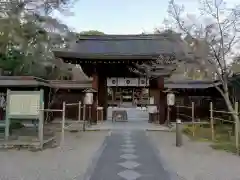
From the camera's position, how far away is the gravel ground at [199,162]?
17.9ft

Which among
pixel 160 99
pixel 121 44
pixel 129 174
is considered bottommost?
pixel 129 174

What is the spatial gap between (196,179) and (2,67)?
1553cm

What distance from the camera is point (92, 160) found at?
668cm

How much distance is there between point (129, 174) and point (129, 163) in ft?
2.99

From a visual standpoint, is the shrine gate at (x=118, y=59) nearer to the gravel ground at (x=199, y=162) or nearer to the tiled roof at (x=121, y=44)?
the tiled roof at (x=121, y=44)

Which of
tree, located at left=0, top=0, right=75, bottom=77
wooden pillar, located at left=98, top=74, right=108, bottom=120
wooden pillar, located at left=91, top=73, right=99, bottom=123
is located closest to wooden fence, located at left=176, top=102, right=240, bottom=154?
wooden pillar, located at left=98, top=74, right=108, bottom=120

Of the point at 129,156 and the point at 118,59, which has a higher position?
the point at 118,59

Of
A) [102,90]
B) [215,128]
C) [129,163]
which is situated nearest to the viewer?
[129,163]

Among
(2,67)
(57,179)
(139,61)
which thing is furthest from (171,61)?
(2,67)

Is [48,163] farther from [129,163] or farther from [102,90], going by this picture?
[102,90]

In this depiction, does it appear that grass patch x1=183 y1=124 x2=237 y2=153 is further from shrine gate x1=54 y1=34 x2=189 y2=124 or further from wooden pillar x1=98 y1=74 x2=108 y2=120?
wooden pillar x1=98 y1=74 x2=108 y2=120

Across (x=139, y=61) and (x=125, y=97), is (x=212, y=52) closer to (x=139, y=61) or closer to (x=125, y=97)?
(x=139, y=61)

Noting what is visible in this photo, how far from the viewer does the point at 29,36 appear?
13.8 meters

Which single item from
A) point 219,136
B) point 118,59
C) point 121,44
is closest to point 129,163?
point 219,136
